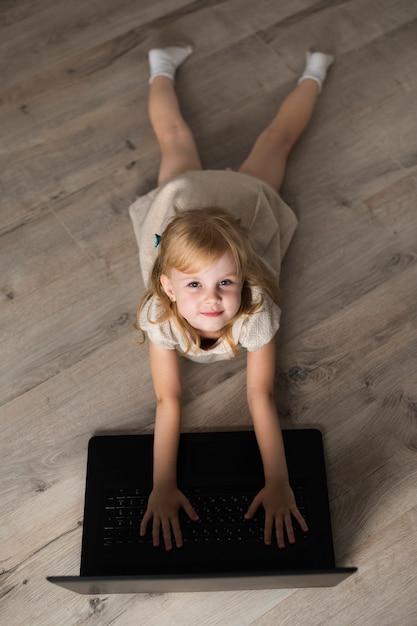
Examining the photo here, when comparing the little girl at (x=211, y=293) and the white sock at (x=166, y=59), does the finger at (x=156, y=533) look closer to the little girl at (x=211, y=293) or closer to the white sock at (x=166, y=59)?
the little girl at (x=211, y=293)

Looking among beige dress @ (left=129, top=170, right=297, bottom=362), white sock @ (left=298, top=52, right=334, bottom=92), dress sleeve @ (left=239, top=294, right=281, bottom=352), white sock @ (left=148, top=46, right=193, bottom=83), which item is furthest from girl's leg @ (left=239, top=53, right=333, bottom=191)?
dress sleeve @ (left=239, top=294, right=281, bottom=352)

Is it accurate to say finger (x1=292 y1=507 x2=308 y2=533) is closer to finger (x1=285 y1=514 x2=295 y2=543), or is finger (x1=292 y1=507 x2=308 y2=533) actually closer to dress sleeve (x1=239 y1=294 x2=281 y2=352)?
finger (x1=285 y1=514 x2=295 y2=543)

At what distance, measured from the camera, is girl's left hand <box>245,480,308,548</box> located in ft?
3.34

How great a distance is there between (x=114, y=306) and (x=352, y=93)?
0.79 m

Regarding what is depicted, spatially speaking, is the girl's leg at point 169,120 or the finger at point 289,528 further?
the girl's leg at point 169,120

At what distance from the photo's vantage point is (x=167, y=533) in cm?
102

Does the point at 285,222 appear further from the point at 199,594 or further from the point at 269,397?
the point at 199,594

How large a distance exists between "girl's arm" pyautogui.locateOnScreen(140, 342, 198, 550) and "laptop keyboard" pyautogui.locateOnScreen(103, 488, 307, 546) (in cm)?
2

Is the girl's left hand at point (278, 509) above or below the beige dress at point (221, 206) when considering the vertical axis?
below

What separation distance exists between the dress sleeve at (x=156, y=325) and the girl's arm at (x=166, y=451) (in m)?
0.05

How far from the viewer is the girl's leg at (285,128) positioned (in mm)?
1361

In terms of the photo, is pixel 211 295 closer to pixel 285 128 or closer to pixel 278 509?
pixel 278 509

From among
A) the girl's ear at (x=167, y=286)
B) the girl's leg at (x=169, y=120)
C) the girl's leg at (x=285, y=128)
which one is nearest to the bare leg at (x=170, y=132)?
the girl's leg at (x=169, y=120)

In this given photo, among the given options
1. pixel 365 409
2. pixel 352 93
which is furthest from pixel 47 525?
pixel 352 93
